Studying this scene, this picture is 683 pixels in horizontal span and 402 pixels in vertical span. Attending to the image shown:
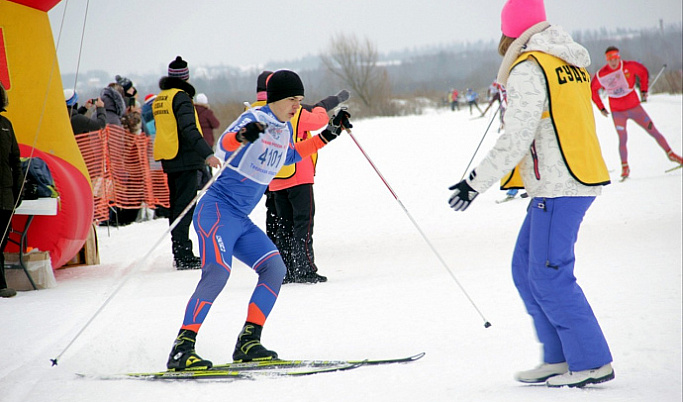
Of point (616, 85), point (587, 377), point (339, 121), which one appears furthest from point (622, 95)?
point (587, 377)

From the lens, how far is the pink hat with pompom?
2893mm

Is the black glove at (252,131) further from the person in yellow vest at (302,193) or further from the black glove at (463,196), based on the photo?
the person in yellow vest at (302,193)

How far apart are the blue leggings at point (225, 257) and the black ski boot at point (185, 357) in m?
0.05

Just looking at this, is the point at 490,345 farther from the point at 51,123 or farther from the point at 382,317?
the point at 51,123

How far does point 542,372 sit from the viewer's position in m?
2.88

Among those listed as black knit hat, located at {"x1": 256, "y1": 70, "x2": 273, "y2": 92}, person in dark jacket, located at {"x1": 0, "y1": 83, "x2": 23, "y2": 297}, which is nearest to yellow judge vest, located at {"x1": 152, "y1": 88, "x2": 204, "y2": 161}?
black knit hat, located at {"x1": 256, "y1": 70, "x2": 273, "y2": 92}

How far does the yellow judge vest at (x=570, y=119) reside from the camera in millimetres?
2719

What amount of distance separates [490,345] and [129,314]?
2.48 m

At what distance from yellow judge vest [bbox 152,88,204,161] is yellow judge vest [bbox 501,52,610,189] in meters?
3.94

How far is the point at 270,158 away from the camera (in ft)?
11.8

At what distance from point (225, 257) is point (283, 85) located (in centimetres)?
99

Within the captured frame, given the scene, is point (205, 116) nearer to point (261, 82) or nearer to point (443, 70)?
point (261, 82)

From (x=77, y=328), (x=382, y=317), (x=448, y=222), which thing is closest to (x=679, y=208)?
(x=448, y=222)

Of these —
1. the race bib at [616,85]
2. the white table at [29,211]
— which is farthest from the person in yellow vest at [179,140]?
the race bib at [616,85]
